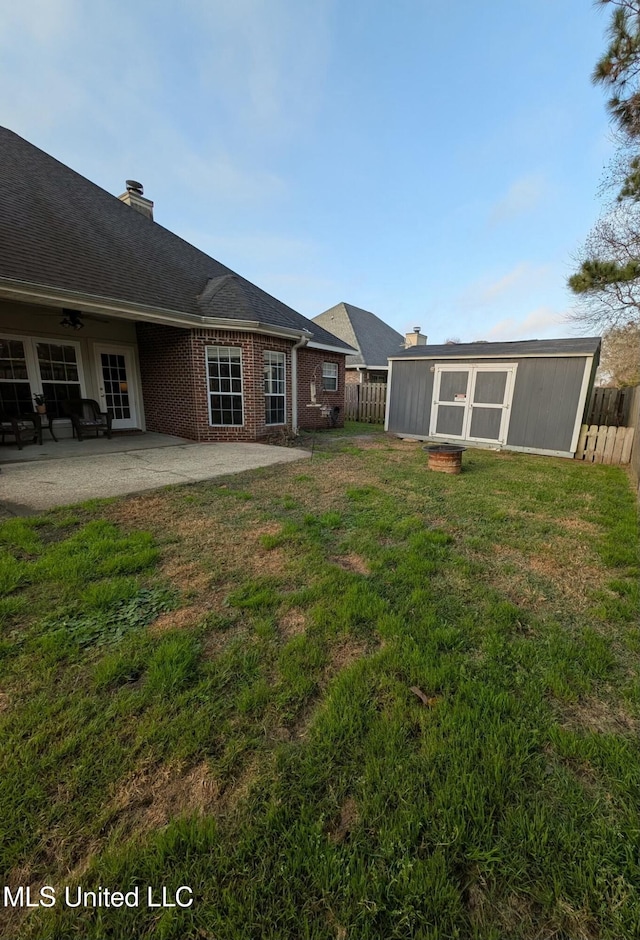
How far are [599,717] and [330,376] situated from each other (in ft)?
38.0

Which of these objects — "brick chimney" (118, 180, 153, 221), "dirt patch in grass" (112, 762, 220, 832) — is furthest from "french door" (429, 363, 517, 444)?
"brick chimney" (118, 180, 153, 221)

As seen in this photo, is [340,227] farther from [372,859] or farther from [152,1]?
[372,859]

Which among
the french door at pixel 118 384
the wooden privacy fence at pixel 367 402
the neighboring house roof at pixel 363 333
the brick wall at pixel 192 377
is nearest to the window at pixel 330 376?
the wooden privacy fence at pixel 367 402

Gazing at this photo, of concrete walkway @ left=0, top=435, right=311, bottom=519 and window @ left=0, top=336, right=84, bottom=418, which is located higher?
window @ left=0, top=336, right=84, bottom=418

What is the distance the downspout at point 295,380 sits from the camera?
9695 mm

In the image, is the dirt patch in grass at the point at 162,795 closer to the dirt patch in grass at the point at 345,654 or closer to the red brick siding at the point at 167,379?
the dirt patch in grass at the point at 345,654

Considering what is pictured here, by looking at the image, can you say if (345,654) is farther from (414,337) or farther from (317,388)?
(414,337)

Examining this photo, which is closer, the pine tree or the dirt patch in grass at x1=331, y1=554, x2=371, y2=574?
the dirt patch in grass at x1=331, y1=554, x2=371, y2=574

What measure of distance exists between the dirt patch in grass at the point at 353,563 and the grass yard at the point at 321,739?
0.06 ft

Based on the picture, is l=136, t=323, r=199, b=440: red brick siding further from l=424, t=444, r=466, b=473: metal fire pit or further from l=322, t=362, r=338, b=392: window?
l=424, t=444, r=466, b=473: metal fire pit

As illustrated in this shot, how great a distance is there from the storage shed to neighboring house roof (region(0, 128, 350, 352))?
130 inches

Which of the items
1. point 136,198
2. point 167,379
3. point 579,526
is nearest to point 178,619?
point 579,526

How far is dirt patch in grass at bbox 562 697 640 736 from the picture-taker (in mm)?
1644

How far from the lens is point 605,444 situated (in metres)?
7.86
